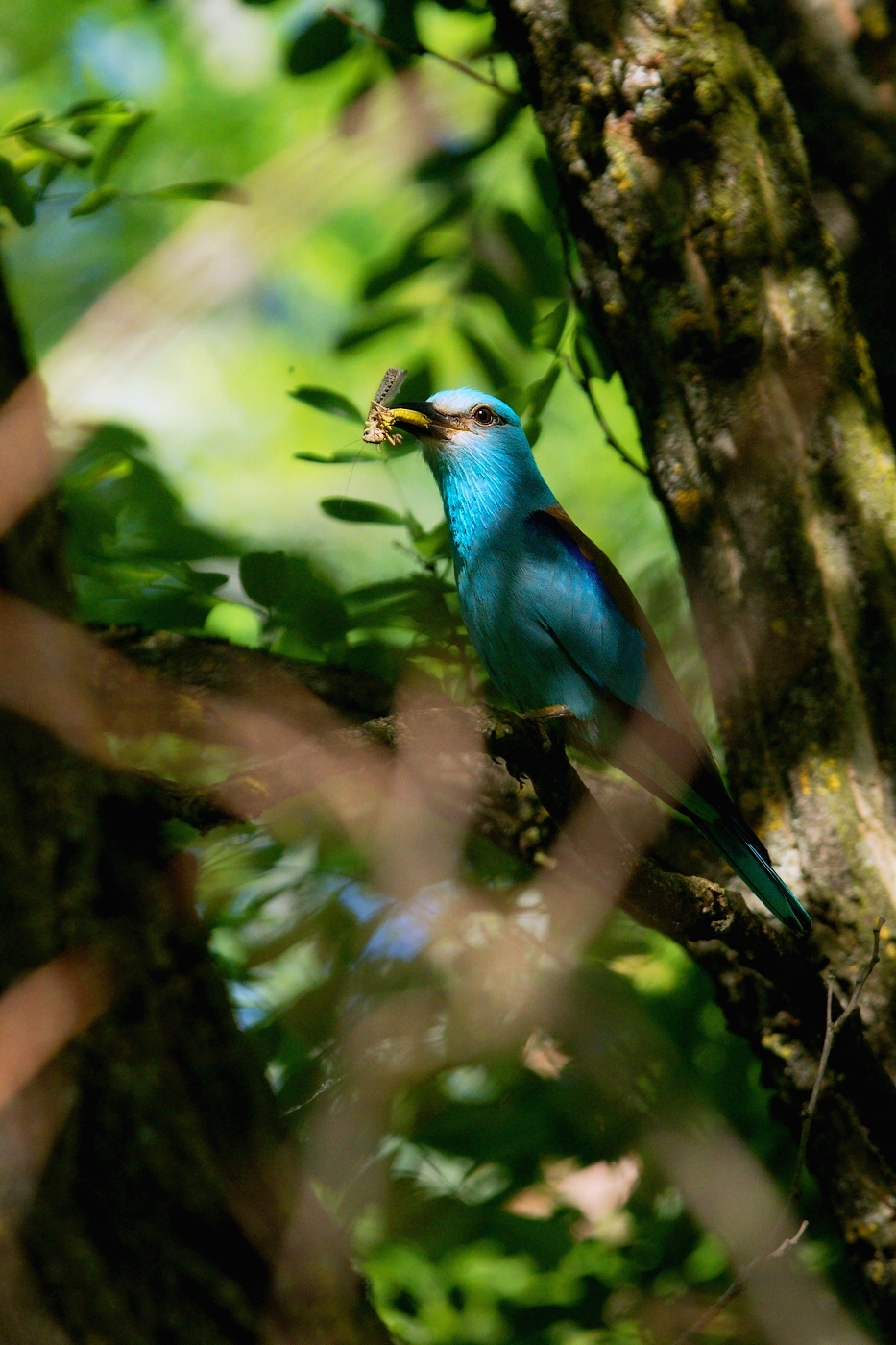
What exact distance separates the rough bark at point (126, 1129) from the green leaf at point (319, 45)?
2664 mm

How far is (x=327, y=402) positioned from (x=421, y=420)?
2.06 feet

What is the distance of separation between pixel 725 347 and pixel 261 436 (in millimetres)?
5747

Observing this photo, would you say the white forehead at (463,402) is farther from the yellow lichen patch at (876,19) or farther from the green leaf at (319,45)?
the yellow lichen patch at (876,19)

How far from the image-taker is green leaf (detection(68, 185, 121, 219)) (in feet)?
11.3

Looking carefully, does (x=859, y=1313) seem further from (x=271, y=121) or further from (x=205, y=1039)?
(x=271, y=121)

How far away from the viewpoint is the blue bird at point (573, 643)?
378cm

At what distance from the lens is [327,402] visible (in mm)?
3762

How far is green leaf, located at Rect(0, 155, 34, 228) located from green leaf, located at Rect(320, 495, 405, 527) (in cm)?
116

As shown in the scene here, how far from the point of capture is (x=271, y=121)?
8305 mm

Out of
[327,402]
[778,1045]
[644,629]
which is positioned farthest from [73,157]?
[778,1045]

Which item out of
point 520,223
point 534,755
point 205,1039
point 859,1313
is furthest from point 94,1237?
point 520,223

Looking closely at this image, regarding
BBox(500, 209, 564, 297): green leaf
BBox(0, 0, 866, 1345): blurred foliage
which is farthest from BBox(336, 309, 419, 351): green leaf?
BBox(500, 209, 564, 297): green leaf

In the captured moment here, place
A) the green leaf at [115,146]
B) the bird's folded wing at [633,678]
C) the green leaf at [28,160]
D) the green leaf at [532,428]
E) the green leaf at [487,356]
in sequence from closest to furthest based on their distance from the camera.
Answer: the green leaf at [28,160] → the green leaf at [115,146] → the bird's folded wing at [633,678] → the green leaf at [532,428] → the green leaf at [487,356]

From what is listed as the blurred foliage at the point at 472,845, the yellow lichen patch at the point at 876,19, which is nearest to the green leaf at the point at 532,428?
the blurred foliage at the point at 472,845
